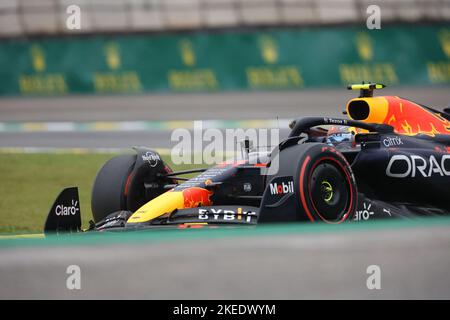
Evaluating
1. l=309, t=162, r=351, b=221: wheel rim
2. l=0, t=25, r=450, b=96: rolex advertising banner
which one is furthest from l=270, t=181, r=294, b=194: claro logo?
l=0, t=25, r=450, b=96: rolex advertising banner

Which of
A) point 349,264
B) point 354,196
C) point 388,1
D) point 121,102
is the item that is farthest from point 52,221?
point 388,1

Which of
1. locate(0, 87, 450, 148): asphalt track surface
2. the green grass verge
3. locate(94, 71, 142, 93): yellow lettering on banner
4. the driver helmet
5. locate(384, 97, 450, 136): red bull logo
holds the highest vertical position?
locate(94, 71, 142, 93): yellow lettering on banner

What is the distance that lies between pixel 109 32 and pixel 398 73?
6933mm

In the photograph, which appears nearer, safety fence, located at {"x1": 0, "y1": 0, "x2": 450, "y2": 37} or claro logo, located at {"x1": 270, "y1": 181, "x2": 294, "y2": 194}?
claro logo, located at {"x1": 270, "y1": 181, "x2": 294, "y2": 194}

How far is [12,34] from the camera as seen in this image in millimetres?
21969

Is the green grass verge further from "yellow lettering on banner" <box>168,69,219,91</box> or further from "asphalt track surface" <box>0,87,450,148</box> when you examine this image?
"yellow lettering on banner" <box>168,69,219,91</box>

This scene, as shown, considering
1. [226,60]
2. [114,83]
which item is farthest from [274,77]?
[114,83]

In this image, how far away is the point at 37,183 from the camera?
11859 millimetres

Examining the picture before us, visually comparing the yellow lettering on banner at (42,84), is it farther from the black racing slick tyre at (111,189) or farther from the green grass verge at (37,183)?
the black racing slick tyre at (111,189)

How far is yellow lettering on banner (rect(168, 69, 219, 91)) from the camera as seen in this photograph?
2116 centimetres

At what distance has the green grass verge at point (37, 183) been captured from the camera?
9188mm
